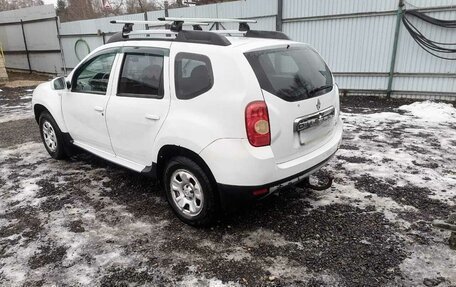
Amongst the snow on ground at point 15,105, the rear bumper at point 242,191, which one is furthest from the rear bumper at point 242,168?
the snow on ground at point 15,105

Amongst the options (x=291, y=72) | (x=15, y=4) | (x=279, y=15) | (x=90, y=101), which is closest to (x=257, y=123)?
(x=291, y=72)

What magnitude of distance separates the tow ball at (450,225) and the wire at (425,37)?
18.9 feet

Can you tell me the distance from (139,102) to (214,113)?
100 cm

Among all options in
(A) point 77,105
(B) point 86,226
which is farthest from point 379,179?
(A) point 77,105

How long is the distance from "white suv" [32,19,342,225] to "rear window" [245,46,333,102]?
0.01 m

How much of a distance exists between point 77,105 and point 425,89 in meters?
7.38

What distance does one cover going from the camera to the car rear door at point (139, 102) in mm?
3398

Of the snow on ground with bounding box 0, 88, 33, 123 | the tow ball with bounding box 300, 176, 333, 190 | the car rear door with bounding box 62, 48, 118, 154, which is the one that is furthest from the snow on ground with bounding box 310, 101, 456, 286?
the snow on ground with bounding box 0, 88, 33, 123

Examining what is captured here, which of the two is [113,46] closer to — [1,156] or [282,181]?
[282,181]

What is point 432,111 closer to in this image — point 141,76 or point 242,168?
point 242,168

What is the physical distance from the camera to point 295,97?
3098mm

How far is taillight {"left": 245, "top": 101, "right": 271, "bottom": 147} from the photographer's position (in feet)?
9.26

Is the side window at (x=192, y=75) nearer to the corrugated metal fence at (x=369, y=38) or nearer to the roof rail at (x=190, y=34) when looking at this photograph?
the roof rail at (x=190, y=34)

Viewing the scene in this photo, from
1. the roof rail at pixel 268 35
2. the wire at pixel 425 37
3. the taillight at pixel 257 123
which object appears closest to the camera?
the taillight at pixel 257 123
